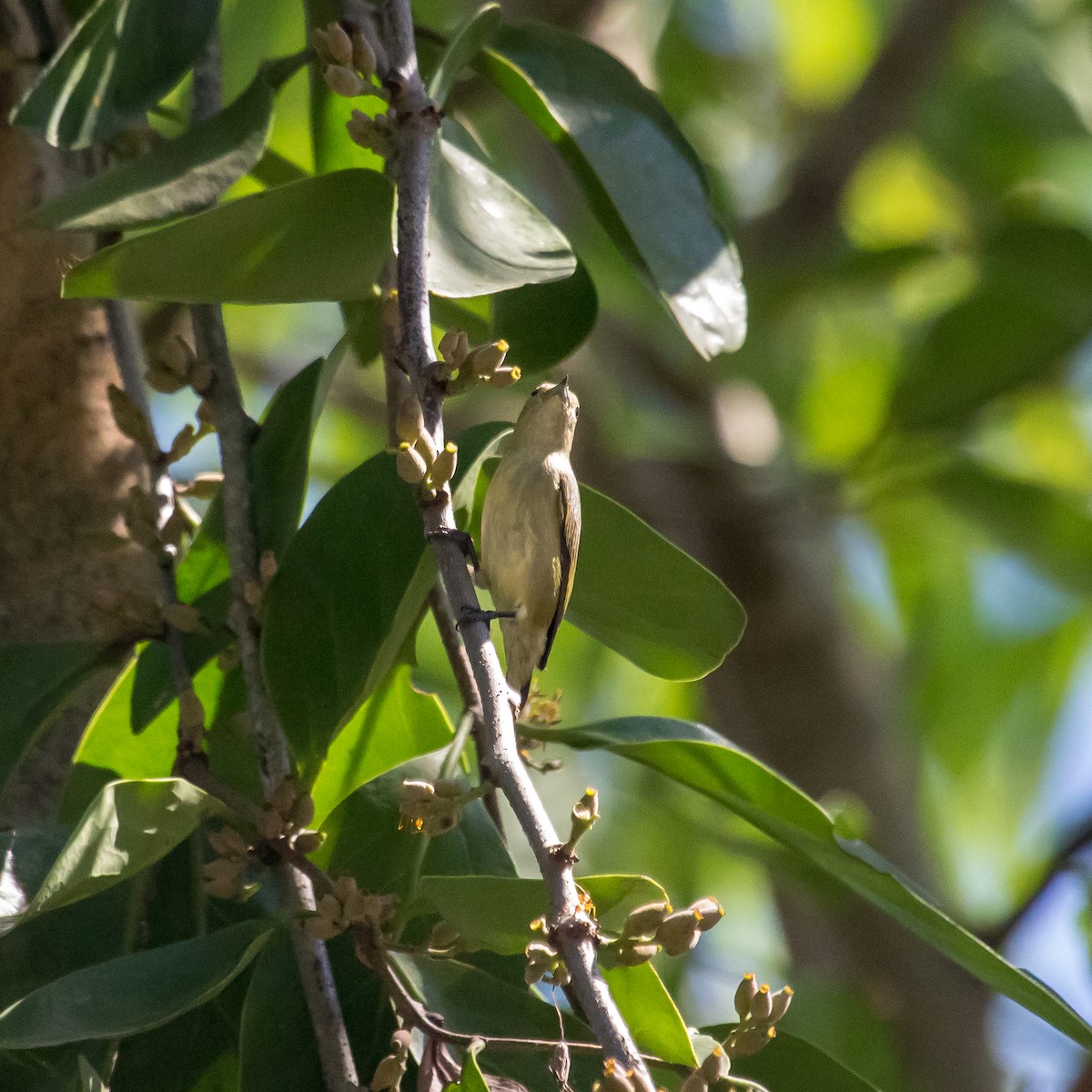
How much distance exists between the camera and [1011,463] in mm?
4848

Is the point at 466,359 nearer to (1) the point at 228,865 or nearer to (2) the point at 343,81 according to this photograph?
(2) the point at 343,81

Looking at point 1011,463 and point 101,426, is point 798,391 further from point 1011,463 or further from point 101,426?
point 101,426

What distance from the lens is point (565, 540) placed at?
193 cm

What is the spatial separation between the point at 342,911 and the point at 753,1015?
0.36m

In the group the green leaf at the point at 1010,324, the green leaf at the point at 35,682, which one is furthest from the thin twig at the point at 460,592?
the green leaf at the point at 1010,324

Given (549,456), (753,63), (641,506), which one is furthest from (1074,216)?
(549,456)

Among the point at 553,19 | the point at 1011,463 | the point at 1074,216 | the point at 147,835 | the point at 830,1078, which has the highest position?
the point at 553,19

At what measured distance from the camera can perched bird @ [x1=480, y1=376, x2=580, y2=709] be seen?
6.11 feet

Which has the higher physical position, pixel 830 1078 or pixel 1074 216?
pixel 1074 216

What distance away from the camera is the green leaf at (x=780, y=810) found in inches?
52.5

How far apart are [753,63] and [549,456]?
328 centimetres

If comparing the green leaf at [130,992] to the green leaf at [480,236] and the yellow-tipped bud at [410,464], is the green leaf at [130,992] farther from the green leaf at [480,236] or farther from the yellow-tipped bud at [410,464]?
the green leaf at [480,236]

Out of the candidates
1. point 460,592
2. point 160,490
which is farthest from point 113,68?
point 460,592

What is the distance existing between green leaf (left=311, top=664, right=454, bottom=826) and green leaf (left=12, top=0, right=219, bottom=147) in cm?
64
